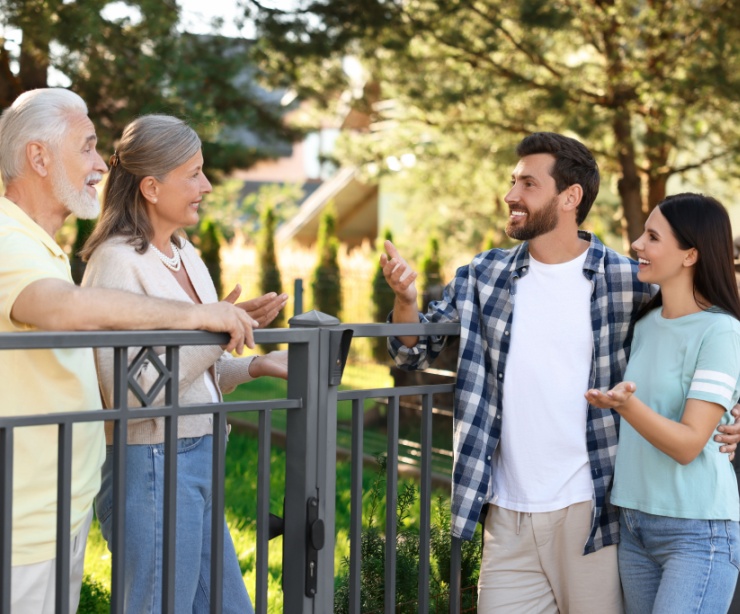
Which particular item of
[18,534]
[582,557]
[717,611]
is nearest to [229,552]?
[18,534]

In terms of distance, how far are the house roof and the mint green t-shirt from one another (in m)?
25.0

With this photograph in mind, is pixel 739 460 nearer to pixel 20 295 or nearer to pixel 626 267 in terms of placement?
pixel 626 267

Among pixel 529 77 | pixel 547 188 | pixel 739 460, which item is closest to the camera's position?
pixel 547 188

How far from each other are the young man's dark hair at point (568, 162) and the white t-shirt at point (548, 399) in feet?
0.82

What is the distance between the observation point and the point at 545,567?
9.50 ft

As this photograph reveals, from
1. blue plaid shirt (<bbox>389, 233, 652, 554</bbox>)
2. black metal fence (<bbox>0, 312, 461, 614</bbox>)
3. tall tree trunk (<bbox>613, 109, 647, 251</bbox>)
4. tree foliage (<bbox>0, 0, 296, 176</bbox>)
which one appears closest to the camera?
black metal fence (<bbox>0, 312, 461, 614</bbox>)

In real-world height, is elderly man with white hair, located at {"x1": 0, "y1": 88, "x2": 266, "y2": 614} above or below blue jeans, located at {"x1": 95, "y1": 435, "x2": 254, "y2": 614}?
above

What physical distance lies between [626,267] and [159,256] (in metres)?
1.33

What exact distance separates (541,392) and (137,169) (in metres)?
1.27

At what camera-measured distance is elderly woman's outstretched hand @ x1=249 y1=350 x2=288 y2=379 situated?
2.76 metres

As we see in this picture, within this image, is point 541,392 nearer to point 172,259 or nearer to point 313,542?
point 313,542

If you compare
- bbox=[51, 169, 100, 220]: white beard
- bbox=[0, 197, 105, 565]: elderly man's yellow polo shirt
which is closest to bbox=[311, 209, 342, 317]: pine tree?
bbox=[51, 169, 100, 220]: white beard

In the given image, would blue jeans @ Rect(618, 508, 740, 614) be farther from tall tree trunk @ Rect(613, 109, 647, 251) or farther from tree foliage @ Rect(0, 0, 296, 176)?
tall tree trunk @ Rect(613, 109, 647, 251)

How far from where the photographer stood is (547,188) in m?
3.03
